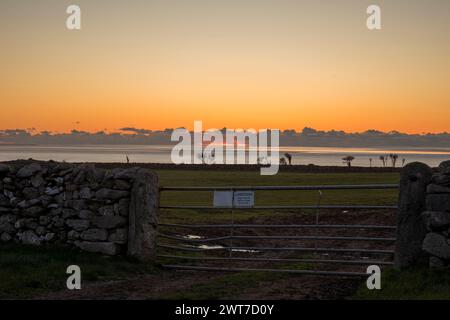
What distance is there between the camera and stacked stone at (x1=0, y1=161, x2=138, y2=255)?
40.7ft

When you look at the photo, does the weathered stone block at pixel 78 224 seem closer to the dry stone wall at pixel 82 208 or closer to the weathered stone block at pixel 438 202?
the dry stone wall at pixel 82 208

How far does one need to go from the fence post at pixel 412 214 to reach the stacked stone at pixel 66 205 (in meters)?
5.22

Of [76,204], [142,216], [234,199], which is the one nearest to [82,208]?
[76,204]

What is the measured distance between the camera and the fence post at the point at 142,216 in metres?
12.2

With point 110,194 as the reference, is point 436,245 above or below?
below

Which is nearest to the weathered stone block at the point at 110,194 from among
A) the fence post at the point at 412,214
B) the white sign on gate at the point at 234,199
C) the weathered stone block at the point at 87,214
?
the weathered stone block at the point at 87,214

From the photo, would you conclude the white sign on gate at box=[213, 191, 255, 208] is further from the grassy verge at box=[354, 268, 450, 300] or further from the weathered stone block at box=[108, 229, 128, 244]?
the grassy verge at box=[354, 268, 450, 300]

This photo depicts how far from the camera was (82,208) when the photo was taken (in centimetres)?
1262

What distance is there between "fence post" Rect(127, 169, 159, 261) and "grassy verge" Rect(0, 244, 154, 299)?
0.30m

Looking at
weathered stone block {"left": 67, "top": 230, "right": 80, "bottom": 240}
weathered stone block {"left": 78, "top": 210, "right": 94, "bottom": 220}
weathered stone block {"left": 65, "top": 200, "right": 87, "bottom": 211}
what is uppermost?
weathered stone block {"left": 65, "top": 200, "right": 87, "bottom": 211}

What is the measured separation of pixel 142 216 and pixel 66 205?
1730 millimetres

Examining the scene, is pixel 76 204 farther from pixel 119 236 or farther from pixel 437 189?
pixel 437 189

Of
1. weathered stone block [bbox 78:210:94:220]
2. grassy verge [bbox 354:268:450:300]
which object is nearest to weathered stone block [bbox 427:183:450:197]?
grassy verge [bbox 354:268:450:300]

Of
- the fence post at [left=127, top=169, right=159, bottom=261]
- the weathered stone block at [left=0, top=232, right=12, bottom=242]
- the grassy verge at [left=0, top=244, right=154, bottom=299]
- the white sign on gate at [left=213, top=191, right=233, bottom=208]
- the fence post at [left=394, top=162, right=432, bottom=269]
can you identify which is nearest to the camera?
the grassy verge at [left=0, top=244, right=154, bottom=299]
